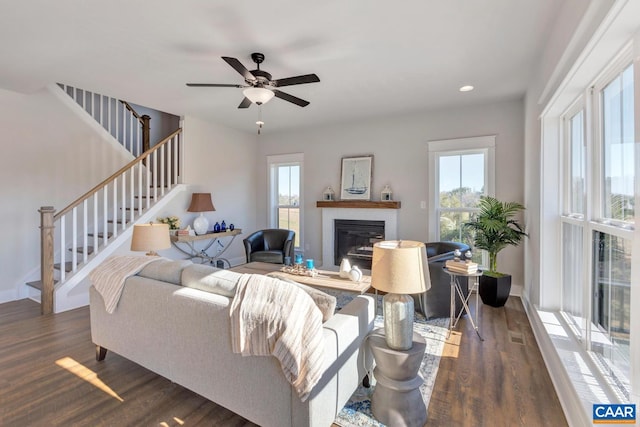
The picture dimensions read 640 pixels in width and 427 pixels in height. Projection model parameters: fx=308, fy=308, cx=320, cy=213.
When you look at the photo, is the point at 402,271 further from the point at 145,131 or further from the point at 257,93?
the point at 145,131

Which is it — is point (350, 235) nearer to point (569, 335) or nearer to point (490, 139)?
point (490, 139)

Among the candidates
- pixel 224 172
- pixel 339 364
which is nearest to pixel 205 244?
pixel 224 172

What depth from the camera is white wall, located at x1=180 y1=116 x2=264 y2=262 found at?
17.3ft

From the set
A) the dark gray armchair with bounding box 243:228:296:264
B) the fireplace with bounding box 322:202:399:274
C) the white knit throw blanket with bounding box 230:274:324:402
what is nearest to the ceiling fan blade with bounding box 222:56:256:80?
the white knit throw blanket with bounding box 230:274:324:402

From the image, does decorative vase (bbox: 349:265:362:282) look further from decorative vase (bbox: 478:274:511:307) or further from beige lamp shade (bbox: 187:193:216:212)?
beige lamp shade (bbox: 187:193:216:212)

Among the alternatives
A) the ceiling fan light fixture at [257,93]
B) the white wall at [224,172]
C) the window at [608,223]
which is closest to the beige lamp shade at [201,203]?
the white wall at [224,172]

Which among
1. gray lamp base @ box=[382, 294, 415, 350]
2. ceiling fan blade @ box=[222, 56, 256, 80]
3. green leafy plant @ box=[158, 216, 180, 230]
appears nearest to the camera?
gray lamp base @ box=[382, 294, 415, 350]

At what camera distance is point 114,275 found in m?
2.22

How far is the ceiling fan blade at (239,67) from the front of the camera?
2.38 meters

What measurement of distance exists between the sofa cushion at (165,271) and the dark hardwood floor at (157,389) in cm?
76

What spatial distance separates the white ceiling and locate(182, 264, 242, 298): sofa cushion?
187 centimetres

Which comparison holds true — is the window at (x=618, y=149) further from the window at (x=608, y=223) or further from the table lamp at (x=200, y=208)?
the table lamp at (x=200, y=208)

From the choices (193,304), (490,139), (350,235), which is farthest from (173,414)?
(490,139)

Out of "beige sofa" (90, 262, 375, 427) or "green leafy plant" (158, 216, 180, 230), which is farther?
"green leafy plant" (158, 216, 180, 230)
